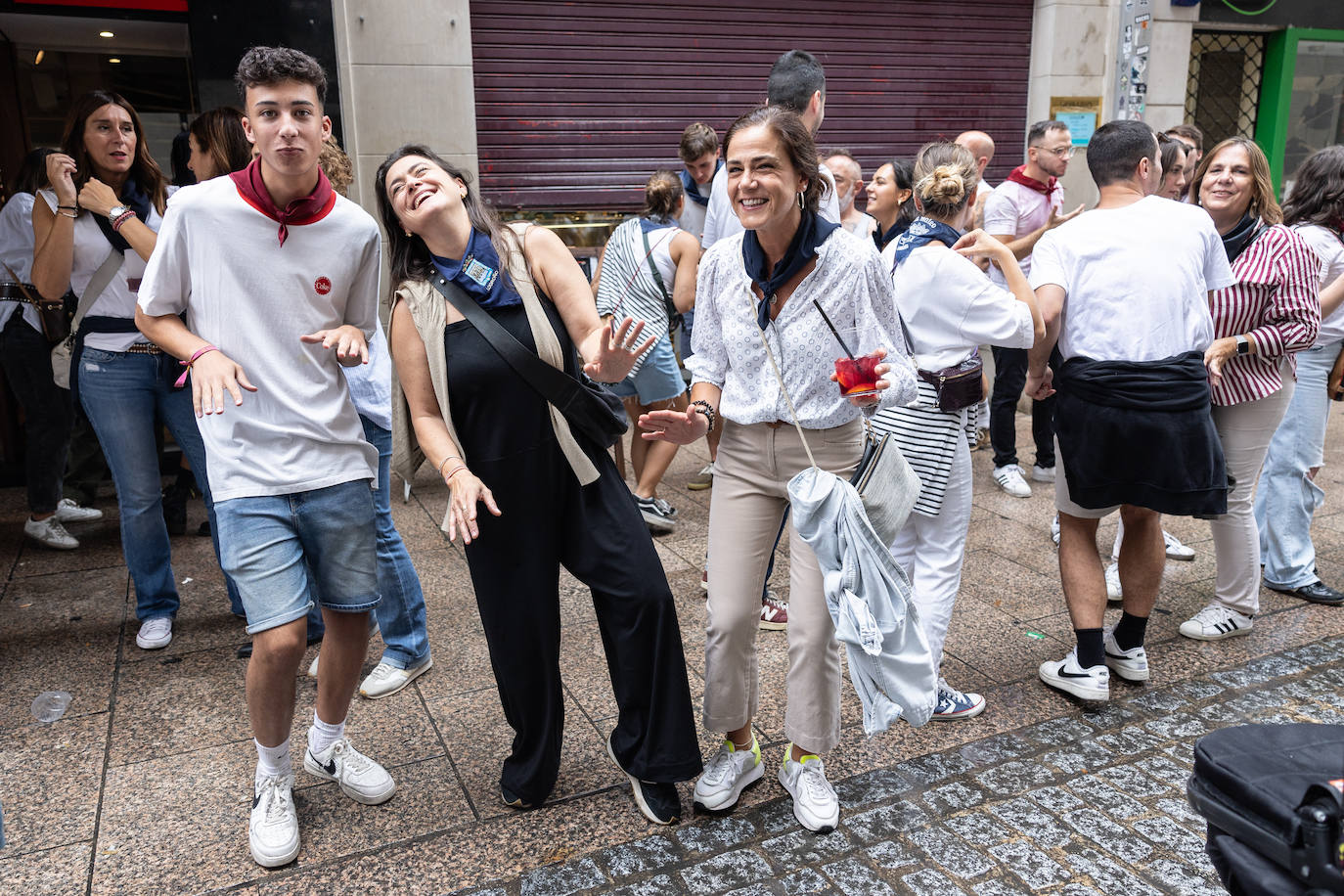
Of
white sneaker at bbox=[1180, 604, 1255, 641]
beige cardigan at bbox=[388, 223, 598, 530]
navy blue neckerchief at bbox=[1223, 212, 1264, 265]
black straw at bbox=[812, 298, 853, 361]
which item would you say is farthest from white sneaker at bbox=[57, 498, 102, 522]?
navy blue neckerchief at bbox=[1223, 212, 1264, 265]

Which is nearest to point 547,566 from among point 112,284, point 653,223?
point 112,284

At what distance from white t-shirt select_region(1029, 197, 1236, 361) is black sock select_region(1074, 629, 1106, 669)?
1052mm

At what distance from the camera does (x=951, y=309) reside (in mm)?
3424

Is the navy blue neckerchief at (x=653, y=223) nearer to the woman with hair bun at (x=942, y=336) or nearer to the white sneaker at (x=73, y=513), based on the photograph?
the woman with hair bun at (x=942, y=336)

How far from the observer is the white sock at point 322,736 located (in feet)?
10.9

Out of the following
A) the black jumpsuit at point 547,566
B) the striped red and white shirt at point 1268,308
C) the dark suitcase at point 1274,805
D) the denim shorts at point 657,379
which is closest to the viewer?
the dark suitcase at point 1274,805

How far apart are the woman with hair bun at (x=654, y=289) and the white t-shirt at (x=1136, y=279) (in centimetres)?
221

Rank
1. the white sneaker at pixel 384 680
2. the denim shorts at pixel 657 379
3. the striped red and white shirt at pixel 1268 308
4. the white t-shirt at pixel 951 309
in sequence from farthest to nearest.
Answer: the denim shorts at pixel 657 379, the striped red and white shirt at pixel 1268 308, the white sneaker at pixel 384 680, the white t-shirt at pixel 951 309

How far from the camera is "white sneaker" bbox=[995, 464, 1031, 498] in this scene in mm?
6594

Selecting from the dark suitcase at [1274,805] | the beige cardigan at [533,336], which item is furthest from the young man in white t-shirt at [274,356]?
the dark suitcase at [1274,805]

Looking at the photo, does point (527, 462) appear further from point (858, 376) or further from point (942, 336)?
point (942, 336)

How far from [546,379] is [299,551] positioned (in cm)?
90

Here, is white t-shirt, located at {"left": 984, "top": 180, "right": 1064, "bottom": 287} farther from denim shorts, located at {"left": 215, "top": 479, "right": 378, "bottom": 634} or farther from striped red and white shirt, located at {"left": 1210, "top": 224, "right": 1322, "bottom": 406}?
denim shorts, located at {"left": 215, "top": 479, "right": 378, "bottom": 634}

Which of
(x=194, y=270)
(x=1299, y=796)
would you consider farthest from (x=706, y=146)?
(x=1299, y=796)
